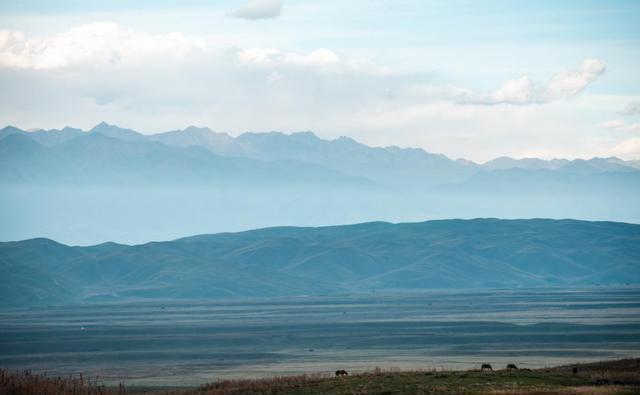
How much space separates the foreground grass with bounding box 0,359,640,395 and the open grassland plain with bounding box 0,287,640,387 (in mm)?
2420

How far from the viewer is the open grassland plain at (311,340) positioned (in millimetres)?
85438

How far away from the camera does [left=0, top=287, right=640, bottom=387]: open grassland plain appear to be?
85438mm

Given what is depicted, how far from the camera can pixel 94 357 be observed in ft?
342

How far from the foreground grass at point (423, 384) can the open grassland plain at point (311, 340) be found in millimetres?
2420

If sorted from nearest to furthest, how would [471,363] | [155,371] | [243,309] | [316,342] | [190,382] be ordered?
[190,382] → [471,363] → [155,371] → [316,342] → [243,309]

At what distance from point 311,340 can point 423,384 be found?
218 feet

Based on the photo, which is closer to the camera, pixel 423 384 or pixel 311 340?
pixel 423 384

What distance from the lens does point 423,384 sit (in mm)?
49531

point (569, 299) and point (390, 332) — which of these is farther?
point (569, 299)

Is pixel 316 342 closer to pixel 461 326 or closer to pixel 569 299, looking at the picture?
pixel 461 326

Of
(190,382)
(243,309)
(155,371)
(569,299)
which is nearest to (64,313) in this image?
(243,309)

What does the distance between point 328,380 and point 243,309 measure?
459 feet

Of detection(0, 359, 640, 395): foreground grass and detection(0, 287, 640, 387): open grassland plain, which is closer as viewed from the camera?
detection(0, 359, 640, 395): foreground grass

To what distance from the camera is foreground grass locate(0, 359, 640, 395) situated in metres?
46.4
